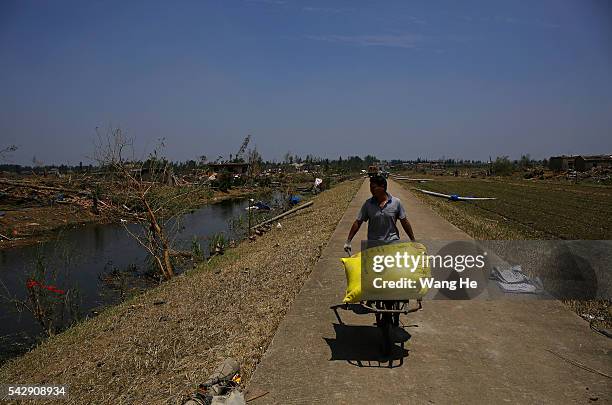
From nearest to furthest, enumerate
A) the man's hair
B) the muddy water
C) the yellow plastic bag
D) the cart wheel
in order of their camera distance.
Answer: the yellow plastic bag
the cart wheel
the man's hair
the muddy water

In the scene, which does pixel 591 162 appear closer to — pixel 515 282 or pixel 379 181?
pixel 515 282

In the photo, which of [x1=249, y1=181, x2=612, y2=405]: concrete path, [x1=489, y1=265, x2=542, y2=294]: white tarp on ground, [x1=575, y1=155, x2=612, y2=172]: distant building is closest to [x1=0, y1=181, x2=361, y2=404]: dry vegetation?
[x1=249, y1=181, x2=612, y2=405]: concrete path

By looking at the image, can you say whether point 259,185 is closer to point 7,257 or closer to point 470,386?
point 7,257

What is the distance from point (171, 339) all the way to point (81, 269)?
9.82 m

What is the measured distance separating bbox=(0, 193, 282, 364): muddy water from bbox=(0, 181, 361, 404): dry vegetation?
1766mm

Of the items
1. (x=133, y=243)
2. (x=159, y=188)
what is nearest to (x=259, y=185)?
(x=133, y=243)

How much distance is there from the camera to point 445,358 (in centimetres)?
409

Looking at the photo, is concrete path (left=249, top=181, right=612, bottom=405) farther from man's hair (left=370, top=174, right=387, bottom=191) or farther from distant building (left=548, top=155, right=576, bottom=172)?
distant building (left=548, top=155, right=576, bottom=172)

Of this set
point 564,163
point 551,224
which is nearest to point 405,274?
point 551,224

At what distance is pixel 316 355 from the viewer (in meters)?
4.21

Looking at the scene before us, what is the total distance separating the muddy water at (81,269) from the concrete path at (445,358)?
6770 millimetres

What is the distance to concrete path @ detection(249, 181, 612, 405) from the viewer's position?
3.46 metres

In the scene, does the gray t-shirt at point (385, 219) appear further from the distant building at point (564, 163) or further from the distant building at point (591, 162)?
the distant building at point (564, 163)

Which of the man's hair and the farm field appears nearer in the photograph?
the man's hair
